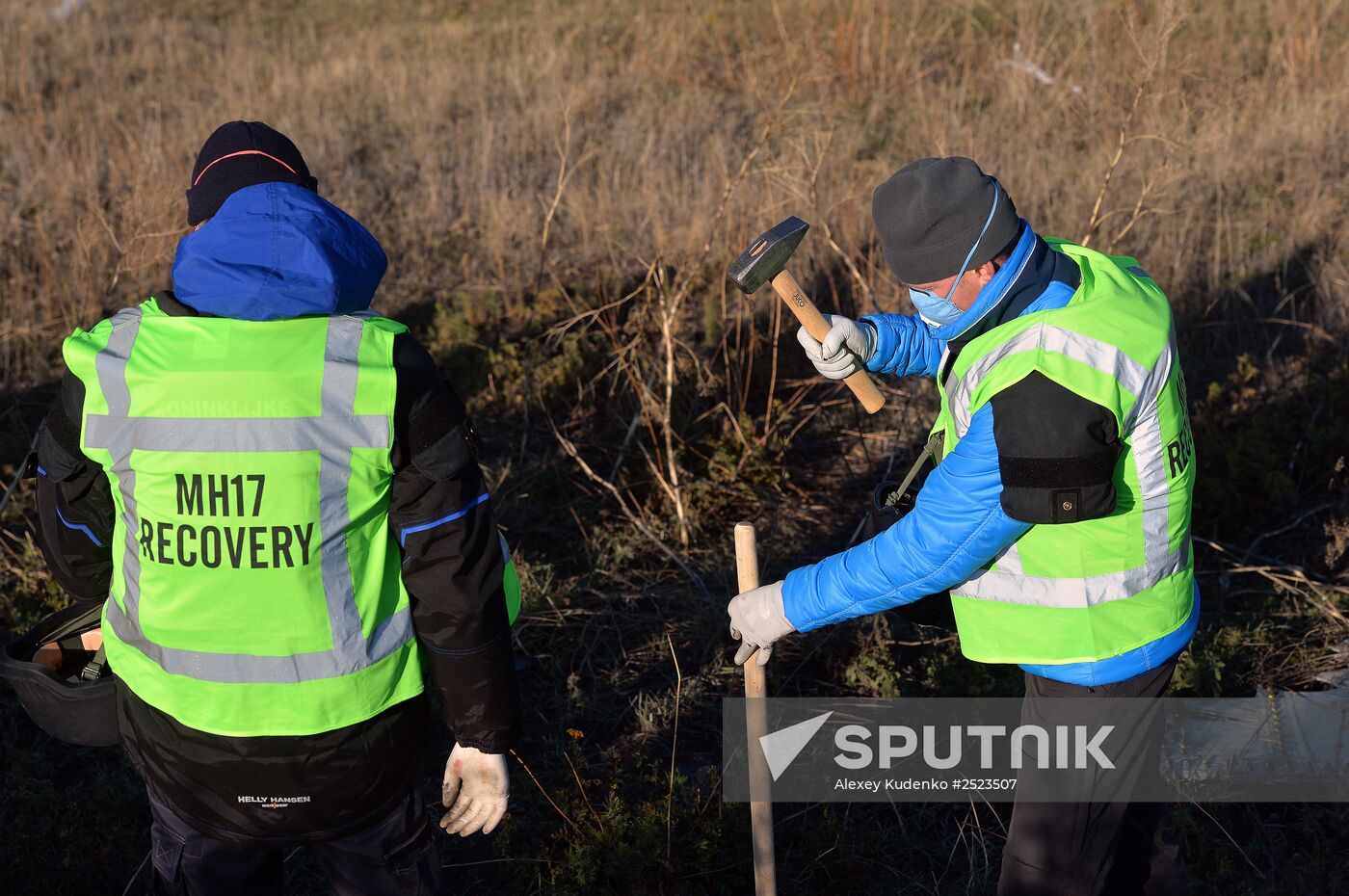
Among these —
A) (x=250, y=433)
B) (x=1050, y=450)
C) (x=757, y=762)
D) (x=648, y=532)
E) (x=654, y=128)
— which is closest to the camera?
(x=250, y=433)

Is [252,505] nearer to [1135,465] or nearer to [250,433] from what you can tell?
[250,433]

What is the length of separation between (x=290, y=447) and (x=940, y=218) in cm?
121

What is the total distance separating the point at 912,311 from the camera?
4.91 meters

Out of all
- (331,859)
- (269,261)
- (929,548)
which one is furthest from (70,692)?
(929,548)

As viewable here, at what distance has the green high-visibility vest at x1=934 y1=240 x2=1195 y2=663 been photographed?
1868 millimetres

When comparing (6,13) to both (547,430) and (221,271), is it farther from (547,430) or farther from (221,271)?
(221,271)

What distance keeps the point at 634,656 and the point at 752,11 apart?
688 cm

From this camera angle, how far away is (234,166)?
1.95m

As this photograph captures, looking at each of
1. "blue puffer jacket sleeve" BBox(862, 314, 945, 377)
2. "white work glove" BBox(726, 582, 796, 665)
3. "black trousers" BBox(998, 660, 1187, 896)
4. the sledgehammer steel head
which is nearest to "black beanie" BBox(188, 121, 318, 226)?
the sledgehammer steel head

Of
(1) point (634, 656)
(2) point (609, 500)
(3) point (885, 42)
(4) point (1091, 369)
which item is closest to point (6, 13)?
(3) point (885, 42)

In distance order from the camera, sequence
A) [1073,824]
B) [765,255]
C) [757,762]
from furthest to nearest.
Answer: [765,255], [757,762], [1073,824]

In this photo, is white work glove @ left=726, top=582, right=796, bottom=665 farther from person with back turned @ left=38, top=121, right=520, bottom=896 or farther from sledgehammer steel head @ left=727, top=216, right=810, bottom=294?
sledgehammer steel head @ left=727, top=216, right=810, bottom=294

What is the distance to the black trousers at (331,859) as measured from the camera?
184 centimetres

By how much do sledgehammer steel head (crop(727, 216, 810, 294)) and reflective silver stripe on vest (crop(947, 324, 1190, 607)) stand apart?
67 cm
